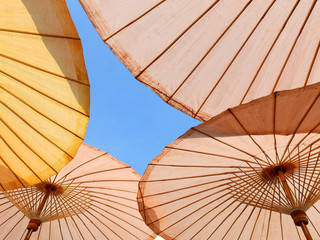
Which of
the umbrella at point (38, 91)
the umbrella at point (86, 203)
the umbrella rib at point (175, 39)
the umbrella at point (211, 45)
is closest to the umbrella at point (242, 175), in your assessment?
the umbrella at point (211, 45)

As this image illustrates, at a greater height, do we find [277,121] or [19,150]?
[277,121]

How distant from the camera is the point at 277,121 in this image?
Answer: 4152 millimetres

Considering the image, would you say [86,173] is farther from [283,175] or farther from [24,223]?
[283,175]

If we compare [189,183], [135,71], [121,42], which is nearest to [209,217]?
[189,183]

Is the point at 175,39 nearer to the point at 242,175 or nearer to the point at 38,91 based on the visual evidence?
the point at 38,91

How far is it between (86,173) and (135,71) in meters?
3.43

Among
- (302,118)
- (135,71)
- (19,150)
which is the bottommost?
(19,150)

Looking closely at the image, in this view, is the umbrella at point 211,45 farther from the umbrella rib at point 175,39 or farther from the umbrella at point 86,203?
the umbrella at point 86,203

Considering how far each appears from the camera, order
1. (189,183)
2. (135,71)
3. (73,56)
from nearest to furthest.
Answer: (73,56)
(135,71)
(189,183)

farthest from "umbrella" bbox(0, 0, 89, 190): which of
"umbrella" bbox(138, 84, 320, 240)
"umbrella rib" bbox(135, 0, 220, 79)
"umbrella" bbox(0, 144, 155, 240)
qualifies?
"umbrella" bbox(0, 144, 155, 240)

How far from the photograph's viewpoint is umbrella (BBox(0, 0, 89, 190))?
3.62 meters

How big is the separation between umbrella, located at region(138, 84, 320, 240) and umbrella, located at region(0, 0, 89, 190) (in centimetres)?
150

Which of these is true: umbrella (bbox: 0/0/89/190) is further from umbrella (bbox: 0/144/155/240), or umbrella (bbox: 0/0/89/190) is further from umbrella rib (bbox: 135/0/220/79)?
umbrella (bbox: 0/144/155/240)

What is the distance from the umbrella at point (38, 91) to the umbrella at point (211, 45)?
45 cm
